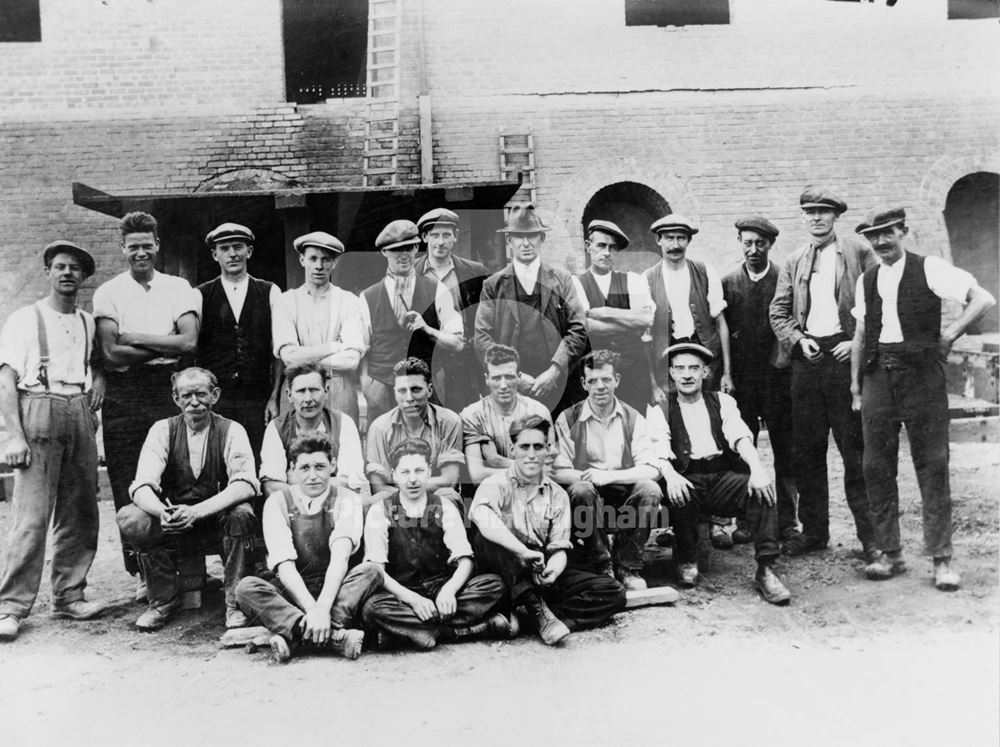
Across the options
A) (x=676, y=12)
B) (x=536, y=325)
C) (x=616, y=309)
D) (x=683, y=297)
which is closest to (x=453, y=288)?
(x=536, y=325)

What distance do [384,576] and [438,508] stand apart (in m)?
0.40

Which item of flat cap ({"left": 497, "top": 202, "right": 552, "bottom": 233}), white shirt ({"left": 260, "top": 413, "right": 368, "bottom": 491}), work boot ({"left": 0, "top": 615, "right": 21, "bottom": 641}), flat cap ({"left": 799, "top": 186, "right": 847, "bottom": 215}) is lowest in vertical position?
work boot ({"left": 0, "top": 615, "right": 21, "bottom": 641})

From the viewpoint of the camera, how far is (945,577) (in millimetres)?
4035

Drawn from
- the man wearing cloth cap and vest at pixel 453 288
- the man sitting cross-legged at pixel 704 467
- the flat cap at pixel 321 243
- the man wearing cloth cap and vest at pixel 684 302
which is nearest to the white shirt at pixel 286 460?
the man wearing cloth cap and vest at pixel 453 288

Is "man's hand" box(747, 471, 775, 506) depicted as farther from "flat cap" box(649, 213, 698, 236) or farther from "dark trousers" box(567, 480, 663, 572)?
"flat cap" box(649, 213, 698, 236)

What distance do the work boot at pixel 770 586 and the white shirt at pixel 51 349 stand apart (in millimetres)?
3533

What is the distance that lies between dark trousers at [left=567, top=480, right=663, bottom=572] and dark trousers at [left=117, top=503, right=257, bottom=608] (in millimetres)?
1581

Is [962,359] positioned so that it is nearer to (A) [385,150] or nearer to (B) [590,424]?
(B) [590,424]

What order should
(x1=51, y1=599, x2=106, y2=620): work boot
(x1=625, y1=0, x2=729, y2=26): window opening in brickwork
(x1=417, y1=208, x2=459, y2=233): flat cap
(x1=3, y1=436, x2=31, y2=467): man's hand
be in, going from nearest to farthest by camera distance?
1. (x1=3, y1=436, x2=31, y2=467): man's hand
2. (x1=51, y1=599, x2=106, y2=620): work boot
3. (x1=417, y1=208, x2=459, y2=233): flat cap
4. (x1=625, y1=0, x2=729, y2=26): window opening in brickwork

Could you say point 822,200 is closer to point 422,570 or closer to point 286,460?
point 422,570

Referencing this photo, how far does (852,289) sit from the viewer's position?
420 centimetres

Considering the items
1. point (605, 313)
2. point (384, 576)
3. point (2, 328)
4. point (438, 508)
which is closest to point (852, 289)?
point (605, 313)

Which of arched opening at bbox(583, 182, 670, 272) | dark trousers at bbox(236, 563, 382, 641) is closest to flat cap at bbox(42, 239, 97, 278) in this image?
dark trousers at bbox(236, 563, 382, 641)

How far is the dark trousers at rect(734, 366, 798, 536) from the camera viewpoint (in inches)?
171
